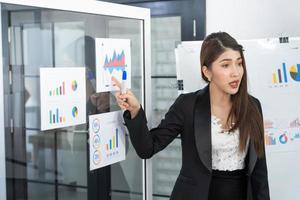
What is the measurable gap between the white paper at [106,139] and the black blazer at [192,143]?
0.22 ft

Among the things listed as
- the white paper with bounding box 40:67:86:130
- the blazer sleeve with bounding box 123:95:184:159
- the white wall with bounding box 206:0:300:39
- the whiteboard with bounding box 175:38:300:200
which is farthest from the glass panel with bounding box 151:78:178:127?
the white paper with bounding box 40:67:86:130

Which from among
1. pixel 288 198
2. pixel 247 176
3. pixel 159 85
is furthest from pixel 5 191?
pixel 159 85

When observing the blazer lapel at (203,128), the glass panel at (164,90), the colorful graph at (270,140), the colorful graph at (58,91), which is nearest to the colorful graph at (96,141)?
the colorful graph at (58,91)

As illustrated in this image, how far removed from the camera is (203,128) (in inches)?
65.9

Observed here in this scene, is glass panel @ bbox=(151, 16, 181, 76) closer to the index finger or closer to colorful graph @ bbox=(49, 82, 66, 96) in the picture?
the index finger

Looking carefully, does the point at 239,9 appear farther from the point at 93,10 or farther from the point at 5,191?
the point at 5,191

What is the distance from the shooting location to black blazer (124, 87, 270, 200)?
1.66 m

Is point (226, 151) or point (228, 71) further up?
point (228, 71)

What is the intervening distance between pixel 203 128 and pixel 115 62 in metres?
0.46

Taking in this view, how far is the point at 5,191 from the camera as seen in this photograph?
4.34 ft

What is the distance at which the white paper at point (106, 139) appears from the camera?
5.31ft

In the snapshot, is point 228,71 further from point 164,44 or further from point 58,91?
point 164,44

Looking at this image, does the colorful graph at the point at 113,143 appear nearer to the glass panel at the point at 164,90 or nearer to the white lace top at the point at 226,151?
the white lace top at the point at 226,151

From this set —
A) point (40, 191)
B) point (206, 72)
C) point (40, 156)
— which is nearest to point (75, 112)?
point (40, 156)
